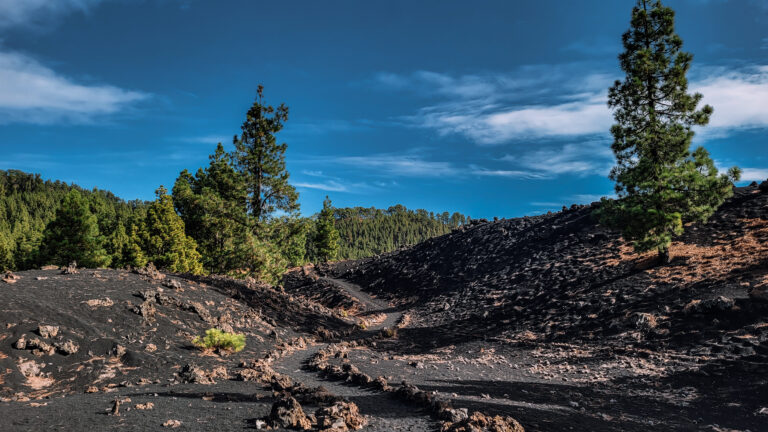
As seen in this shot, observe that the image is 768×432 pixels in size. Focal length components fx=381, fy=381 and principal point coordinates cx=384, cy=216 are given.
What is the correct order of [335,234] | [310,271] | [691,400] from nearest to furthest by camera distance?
1. [691,400]
2. [310,271]
3. [335,234]

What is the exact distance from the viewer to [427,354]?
15.4 m

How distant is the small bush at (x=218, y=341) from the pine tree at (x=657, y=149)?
19094 mm

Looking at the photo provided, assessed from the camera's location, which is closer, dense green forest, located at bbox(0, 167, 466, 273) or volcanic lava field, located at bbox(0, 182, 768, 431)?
volcanic lava field, located at bbox(0, 182, 768, 431)

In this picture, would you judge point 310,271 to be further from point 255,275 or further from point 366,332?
point 366,332

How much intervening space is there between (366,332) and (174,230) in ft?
65.9

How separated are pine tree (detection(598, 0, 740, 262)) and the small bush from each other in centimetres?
1909

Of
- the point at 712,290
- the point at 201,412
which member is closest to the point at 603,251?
the point at 712,290

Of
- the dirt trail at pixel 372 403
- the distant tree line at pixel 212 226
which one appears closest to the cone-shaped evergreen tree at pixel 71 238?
the distant tree line at pixel 212 226

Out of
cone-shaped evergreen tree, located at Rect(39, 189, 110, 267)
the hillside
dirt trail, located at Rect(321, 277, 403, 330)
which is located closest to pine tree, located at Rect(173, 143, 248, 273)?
cone-shaped evergreen tree, located at Rect(39, 189, 110, 267)

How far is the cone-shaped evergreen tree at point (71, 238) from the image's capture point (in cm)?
3228

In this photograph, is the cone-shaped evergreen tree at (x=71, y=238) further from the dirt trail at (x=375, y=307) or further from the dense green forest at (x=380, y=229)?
the dense green forest at (x=380, y=229)

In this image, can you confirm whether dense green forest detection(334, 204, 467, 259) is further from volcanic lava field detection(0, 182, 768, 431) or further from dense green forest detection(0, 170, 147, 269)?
volcanic lava field detection(0, 182, 768, 431)

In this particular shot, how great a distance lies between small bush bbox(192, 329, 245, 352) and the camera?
11.8 m

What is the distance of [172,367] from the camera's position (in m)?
9.80
